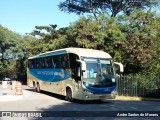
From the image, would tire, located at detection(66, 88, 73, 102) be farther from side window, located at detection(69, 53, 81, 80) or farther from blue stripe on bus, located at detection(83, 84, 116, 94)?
blue stripe on bus, located at detection(83, 84, 116, 94)

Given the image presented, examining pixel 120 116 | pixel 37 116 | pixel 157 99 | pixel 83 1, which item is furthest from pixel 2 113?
pixel 83 1

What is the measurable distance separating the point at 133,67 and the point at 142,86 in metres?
4.74

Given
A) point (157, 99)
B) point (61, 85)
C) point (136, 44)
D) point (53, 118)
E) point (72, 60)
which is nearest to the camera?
point (53, 118)

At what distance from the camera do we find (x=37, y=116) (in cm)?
1358

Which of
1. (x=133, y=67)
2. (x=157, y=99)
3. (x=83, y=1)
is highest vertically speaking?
(x=83, y=1)

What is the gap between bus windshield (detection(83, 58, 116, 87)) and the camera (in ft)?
63.7

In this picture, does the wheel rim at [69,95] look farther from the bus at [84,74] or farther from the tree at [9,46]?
the tree at [9,46]

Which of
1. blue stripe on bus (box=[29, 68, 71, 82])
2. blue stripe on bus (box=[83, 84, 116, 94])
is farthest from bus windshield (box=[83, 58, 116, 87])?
blue stripe on bus (box=[29, 68, 71, 82])

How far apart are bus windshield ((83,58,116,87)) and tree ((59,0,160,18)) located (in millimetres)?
18758

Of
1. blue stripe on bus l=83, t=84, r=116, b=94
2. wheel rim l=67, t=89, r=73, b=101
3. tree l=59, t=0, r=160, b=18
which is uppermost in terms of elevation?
tree l=59, t=0, r=160, b=18

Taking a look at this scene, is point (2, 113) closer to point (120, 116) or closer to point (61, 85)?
point (120, 116)

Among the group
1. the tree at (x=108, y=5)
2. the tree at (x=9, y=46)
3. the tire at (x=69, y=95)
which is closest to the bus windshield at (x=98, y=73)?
the tire at (x=69, y=95)

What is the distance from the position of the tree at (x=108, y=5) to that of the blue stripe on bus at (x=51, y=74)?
13.0 m

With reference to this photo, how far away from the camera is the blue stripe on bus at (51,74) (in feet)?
72.1
